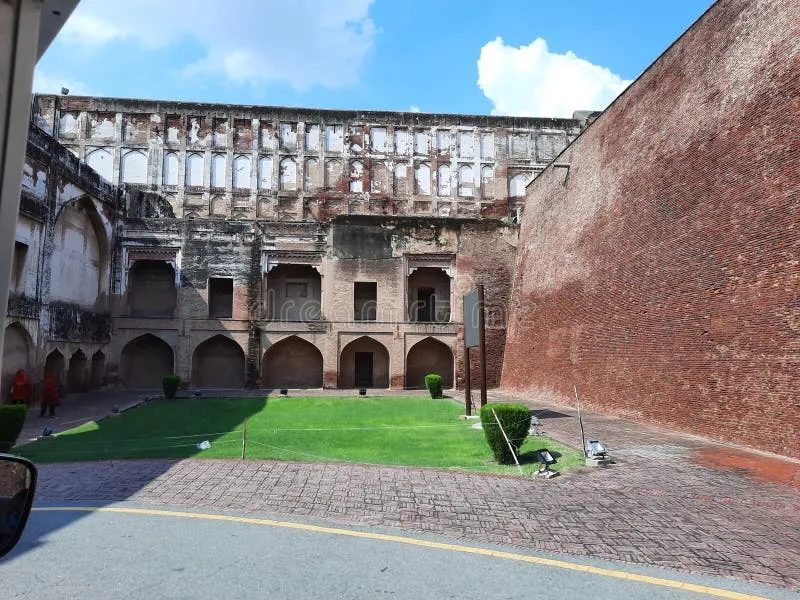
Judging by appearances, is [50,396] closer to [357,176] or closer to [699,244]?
[699,244]

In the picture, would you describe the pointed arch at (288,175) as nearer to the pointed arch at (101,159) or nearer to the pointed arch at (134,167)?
the pointed arch at (134,167)

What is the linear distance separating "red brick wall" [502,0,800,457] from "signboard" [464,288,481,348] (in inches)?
144

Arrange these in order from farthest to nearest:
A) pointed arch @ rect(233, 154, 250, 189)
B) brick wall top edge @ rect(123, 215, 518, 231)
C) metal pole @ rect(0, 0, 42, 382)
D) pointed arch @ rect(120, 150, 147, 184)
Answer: pointed arch @ rect(233, 154, 250, 189) → pointed arch @ rect(120, 150, 147, 184) → brick wall top edge @ rect(123, 215, 518, 231) → metal pole @ rect(0, 0, 42, 382)

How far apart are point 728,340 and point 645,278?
135 inches

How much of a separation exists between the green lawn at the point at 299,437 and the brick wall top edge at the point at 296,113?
21.2 m

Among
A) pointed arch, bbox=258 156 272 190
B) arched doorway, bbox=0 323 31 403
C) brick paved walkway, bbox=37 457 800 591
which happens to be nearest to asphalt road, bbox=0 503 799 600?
brick paved walkway, bbox=37 457 800 591

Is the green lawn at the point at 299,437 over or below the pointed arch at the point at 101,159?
below

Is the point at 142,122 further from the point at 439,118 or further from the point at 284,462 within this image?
the point at 284,462

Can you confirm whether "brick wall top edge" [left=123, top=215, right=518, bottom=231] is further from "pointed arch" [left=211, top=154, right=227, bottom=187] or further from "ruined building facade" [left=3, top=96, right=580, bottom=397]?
"pointed arch" [left=211, top=154, right=227, bottom=187]

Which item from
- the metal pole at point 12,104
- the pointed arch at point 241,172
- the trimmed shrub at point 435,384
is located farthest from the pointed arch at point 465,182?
the metal pole at point 12,104

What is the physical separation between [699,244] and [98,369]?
2221 cm

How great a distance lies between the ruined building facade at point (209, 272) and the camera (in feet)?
64.1

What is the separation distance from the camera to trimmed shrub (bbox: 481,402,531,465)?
27.6 feet

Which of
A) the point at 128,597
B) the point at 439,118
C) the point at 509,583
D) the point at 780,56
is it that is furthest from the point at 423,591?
the point at 439,118
